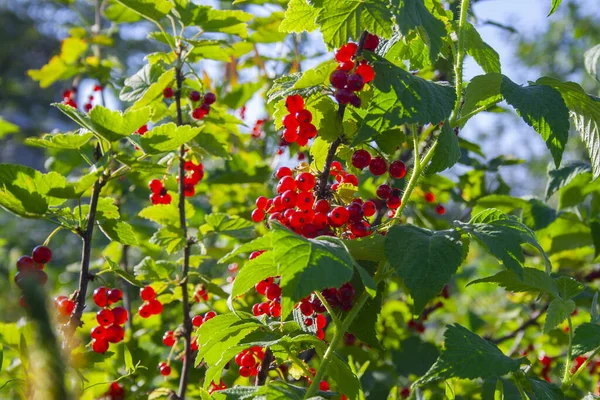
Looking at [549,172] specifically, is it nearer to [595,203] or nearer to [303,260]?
[595,203]

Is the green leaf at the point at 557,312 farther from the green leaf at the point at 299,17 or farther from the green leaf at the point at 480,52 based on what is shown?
the green leaf at the point at 299,17

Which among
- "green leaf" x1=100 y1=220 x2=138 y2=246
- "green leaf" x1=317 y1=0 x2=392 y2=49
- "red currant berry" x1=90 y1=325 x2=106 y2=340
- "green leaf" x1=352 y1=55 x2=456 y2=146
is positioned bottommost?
"red currant berry" x1=90 y1=325 x2=106 y2=340

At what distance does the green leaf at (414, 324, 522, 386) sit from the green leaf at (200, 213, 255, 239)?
92 cm

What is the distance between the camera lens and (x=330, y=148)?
138cm

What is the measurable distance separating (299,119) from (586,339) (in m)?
0.83

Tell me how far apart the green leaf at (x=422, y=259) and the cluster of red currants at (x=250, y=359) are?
0.44 m

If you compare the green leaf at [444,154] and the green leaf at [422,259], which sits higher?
the green leaf at [444,154]

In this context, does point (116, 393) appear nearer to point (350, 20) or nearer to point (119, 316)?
point (119, 316)

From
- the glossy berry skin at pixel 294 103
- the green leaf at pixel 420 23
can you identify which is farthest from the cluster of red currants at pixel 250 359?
the green leaf at pixel 420 23

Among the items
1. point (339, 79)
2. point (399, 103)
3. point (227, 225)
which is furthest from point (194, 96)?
point (399, 103)

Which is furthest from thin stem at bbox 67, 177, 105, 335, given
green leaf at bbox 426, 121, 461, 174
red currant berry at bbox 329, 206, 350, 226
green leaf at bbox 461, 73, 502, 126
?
green leaf at bbox 461, 73, 502, 126

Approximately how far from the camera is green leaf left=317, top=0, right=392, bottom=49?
3.98ft

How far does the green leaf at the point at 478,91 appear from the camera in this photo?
1.30m

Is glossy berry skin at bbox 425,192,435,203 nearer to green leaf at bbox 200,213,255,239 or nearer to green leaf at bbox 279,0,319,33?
green leaf at bbox 200,213,255,239
